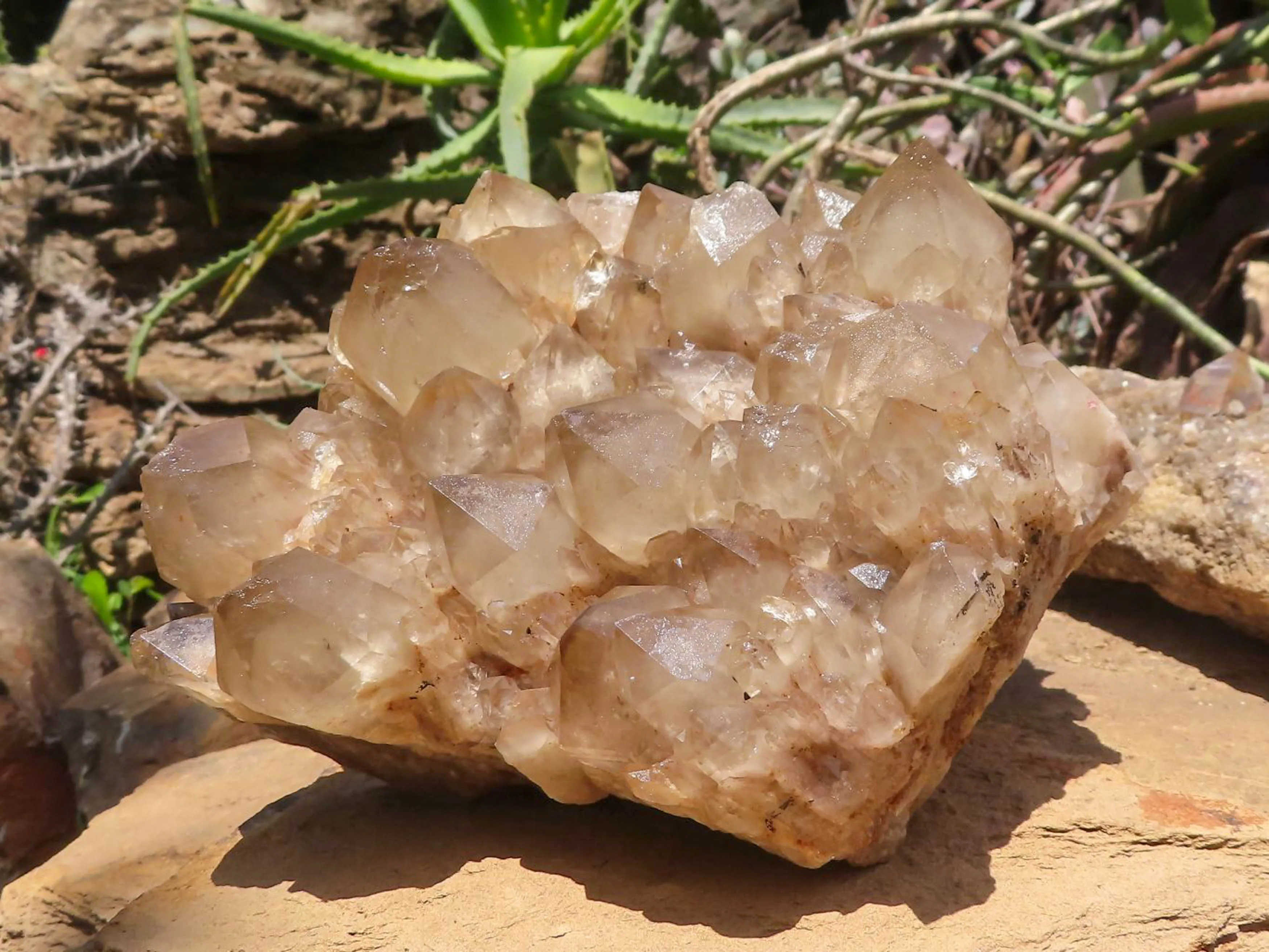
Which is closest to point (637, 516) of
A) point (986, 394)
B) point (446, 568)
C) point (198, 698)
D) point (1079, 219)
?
point (446, 568)

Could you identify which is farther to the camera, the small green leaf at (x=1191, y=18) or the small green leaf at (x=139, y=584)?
the small green leaf at (x=139, y=584)

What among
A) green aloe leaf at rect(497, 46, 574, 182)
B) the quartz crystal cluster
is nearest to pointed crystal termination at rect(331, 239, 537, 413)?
the quartz crystal cluster

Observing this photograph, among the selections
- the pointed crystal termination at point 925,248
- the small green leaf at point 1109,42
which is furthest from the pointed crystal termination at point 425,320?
the small green leaf at point 1109,42

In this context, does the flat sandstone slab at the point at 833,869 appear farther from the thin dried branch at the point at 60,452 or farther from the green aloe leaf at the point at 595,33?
the thin dried branch at the point at 60,452

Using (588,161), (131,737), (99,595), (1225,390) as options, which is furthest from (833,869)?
(99,595)

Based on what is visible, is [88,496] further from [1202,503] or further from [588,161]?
[1202,503]

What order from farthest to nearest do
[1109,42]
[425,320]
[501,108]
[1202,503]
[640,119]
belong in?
[1109,42] → [640,119] → [501,108] → [1202,503] → [425,320]
